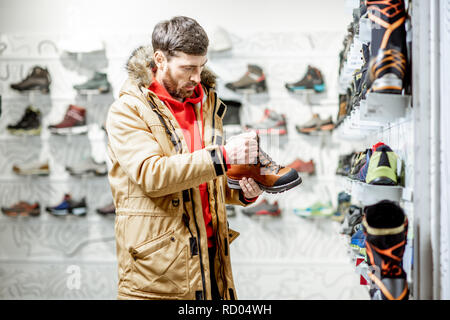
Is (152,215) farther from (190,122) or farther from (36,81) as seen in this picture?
(36,81)

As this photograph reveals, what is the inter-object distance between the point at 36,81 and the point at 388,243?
3.16m

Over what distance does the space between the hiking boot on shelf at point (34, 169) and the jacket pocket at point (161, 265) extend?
233 cm

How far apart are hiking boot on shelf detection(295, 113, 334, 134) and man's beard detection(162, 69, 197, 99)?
192 centimetres

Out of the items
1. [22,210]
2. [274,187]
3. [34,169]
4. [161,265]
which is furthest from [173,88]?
[22,210]

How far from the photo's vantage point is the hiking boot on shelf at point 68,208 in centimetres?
332

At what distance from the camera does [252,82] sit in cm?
330

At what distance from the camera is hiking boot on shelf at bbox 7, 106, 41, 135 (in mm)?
3391

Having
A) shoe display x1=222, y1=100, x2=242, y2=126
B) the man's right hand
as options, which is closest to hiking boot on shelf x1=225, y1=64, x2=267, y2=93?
shoe display x1=222, y1=100, x2=242, y2=126

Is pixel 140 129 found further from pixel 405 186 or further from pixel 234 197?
pixel 405 186

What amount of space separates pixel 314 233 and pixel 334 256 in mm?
239

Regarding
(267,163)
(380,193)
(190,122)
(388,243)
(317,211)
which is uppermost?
(190,122)

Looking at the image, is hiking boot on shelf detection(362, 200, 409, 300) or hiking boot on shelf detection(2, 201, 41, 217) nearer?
hiking boot on shelf detection(362, 200, 409, 300)

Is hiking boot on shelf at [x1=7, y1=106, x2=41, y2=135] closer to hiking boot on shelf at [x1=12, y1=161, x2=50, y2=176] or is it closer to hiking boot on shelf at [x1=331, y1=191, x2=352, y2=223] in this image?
hiking boot on shelf at [x1=12, y1=161, x2=50, y2=176]

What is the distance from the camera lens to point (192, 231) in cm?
138
